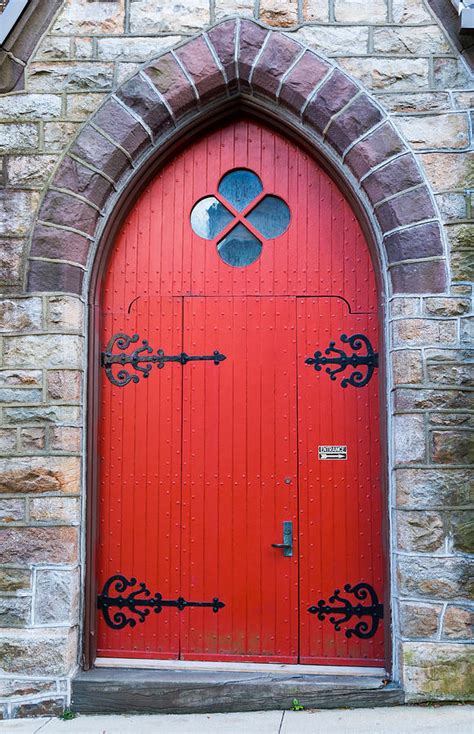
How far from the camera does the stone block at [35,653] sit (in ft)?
13.1

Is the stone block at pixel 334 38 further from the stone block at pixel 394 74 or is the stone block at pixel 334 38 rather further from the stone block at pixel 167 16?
the stone block at pixel 167 16

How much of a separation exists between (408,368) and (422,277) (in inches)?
20.8

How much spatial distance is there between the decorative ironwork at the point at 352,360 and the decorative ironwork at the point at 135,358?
0.63 meters

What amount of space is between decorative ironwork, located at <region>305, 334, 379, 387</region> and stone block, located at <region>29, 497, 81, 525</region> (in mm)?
1636

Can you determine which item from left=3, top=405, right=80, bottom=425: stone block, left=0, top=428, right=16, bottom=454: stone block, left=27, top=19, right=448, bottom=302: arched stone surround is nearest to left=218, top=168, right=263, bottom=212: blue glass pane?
left=27, top=19, right=448, bottom=302: arched stone surround

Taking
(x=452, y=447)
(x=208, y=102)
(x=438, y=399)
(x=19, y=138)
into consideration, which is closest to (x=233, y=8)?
(x=208, y=102)

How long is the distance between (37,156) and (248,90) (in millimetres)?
1338

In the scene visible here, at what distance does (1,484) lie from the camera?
13.5 feet

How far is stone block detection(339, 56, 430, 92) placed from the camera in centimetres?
422

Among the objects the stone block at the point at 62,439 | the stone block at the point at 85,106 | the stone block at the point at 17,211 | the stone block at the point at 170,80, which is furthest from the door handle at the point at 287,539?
the stone block at the point at 85,106

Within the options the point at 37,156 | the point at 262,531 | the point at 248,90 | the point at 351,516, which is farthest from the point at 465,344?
the point at 37,156

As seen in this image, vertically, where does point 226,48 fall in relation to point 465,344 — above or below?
above

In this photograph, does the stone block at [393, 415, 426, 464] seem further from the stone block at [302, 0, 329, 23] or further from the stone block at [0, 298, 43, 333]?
the stone block at [302, 0, 329, 23]

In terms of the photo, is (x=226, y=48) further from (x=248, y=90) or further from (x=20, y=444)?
(x=20, y=444)
